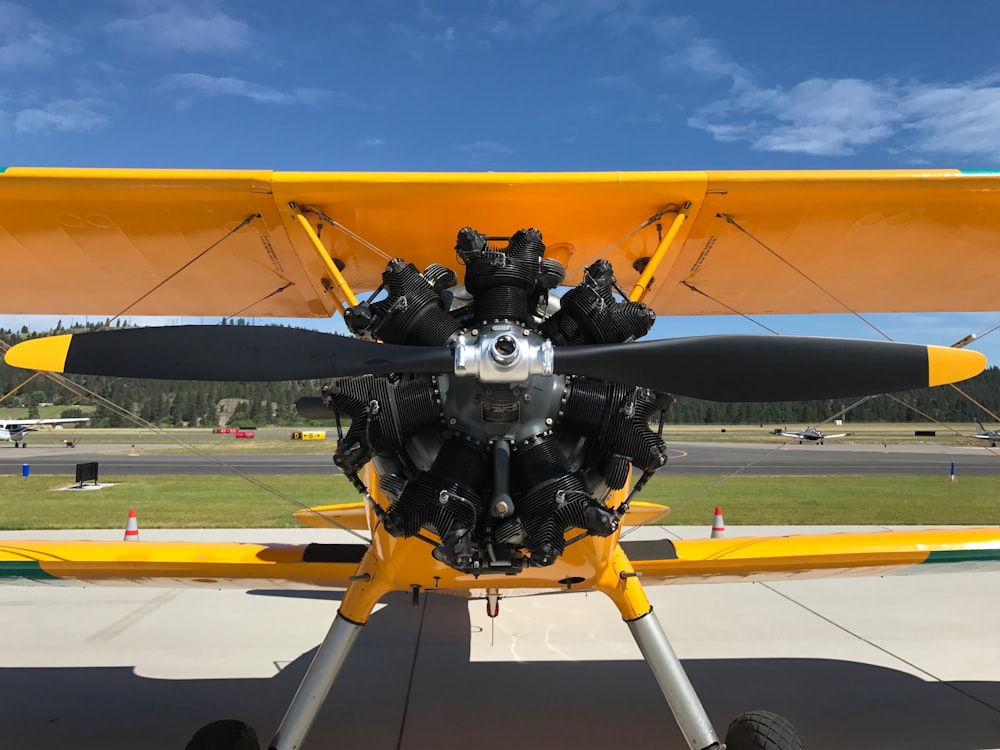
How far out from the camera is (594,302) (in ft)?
9.12

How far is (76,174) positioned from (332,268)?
1.34m

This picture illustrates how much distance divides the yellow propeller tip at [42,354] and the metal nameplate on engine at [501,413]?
4.86 ft

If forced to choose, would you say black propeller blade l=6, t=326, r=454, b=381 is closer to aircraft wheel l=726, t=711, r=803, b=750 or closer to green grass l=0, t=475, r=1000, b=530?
aircraft wheel l=726, t=711, r=803, b=750

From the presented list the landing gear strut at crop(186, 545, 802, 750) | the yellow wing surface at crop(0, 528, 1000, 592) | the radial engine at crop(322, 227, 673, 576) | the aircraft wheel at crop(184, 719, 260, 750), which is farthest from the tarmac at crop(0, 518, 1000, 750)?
the radial engine at crop(322, 227, 673, 576)

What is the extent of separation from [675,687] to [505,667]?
2.29 m

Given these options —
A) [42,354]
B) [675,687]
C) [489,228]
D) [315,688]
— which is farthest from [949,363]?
[42,354]

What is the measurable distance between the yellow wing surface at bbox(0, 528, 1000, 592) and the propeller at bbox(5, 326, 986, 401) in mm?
1615

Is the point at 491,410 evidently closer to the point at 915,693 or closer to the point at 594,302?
the point at 594,302

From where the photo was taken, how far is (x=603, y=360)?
2615mm

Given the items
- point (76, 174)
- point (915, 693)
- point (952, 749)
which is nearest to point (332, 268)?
point (76, 174)

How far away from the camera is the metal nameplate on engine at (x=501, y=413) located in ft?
8.55

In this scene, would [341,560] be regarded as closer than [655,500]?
Yes

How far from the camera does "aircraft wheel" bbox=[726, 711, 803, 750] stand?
10.6 ft

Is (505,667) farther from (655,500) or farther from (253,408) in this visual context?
(253,408)
